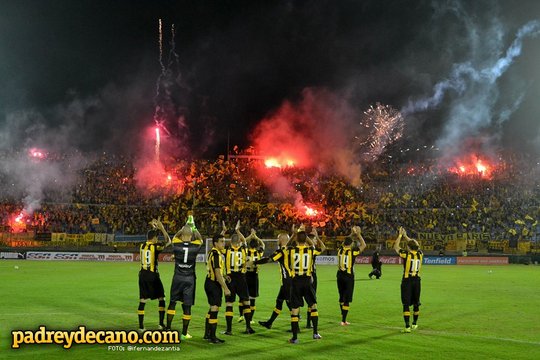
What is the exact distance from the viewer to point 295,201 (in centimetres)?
5372

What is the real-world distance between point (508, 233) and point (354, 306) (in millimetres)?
33690

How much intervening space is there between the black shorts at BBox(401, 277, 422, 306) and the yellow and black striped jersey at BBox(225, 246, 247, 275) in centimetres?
401

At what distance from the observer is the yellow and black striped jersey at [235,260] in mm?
13438

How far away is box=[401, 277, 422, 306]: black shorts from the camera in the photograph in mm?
13398

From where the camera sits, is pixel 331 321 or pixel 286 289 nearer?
pixel 286 289

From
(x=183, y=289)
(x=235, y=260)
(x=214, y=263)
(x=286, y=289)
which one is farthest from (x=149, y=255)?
(x=286, y=289)

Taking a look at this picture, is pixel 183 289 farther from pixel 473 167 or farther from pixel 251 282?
pixel 473 167

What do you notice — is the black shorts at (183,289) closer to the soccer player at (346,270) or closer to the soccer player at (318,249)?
the soccer player at (318,249)

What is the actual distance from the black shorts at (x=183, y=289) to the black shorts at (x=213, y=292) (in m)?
0.34

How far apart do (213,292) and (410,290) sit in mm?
5029

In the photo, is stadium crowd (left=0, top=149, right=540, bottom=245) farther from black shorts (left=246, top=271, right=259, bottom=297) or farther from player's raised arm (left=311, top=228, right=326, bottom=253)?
black shorts (left=246, top=271, right=259, bottom=297)

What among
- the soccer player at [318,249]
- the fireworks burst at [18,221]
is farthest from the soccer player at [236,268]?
the fireworks burst at [18,221]

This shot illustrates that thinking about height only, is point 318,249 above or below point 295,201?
below

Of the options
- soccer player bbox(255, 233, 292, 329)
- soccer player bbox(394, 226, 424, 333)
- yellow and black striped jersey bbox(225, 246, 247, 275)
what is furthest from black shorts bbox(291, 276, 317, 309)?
soccer player bbox(394, 226, 424, 333)
